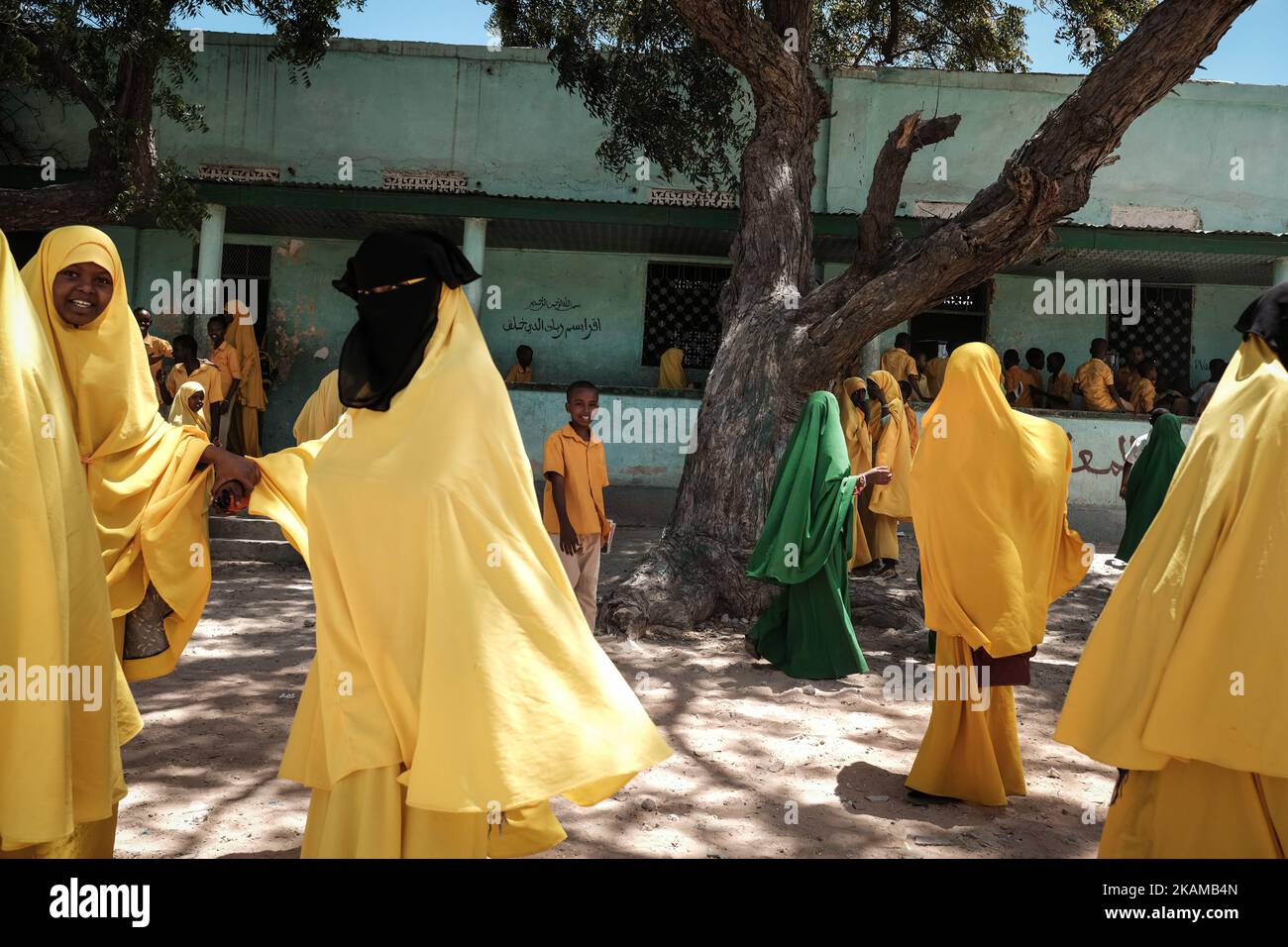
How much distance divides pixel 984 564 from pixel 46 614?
3.07 meters

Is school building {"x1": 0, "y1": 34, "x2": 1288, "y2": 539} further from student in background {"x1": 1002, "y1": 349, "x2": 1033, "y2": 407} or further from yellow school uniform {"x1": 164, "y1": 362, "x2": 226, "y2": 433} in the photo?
yellow school uniform {"x1": 164, "y1": 362, "x2": 226, "y2": 433}

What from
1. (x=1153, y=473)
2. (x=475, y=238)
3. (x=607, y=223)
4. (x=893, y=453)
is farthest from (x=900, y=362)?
(x=475, y=238)

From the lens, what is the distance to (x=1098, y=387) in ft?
42.6

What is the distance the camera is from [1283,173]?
13.5 m

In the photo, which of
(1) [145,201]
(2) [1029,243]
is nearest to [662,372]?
(1) [145,201]

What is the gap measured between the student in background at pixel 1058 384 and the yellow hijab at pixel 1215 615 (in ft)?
36.8

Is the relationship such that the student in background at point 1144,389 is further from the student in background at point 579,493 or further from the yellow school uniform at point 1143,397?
the student in background at point 579,493

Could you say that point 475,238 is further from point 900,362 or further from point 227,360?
point 900,362

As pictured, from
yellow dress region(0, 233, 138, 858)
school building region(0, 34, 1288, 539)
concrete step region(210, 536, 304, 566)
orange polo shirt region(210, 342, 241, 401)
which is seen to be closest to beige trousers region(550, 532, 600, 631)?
concrete step region(210, 536, 304, 566)

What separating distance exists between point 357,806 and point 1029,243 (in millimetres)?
5371

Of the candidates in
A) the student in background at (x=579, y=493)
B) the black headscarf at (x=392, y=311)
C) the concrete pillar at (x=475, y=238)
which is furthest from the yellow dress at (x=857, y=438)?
the black headscarf at (x=392, y=311)

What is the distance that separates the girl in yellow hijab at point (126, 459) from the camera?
3197 mm

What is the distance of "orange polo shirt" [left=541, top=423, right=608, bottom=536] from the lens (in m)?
6.53

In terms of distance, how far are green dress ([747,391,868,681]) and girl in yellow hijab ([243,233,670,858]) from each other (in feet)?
11.3
